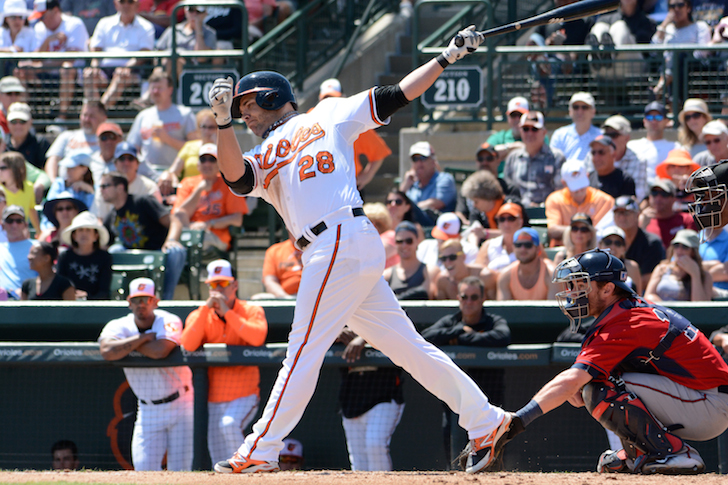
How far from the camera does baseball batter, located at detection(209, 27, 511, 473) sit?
14.1ft

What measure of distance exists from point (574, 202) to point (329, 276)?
4.03 meters

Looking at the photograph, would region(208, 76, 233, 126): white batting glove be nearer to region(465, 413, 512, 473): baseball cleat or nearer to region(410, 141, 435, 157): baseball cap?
region(465, 413, 512, 473): baseball cleat

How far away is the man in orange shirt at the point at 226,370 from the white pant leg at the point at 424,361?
6.68ft

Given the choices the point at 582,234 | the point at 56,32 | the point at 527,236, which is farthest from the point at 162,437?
the point at 56,32

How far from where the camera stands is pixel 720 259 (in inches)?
276

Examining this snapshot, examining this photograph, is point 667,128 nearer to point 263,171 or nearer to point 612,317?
point 612,317

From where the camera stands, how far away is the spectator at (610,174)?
8164 mm

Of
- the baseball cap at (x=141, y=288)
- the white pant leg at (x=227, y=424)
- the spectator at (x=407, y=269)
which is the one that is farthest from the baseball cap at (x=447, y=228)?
the baseball cap at (x=141, y=288)

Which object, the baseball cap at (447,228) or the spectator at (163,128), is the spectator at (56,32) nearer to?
the spectator at (163,128)

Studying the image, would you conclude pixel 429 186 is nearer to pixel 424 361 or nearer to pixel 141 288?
pixel 141 288

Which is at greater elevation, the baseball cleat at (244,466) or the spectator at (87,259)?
the spectator at (87,259)

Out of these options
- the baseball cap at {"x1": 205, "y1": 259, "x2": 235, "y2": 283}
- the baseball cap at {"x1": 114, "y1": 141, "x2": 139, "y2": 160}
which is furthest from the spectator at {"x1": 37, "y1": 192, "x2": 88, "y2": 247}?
the baseball cap at {"x1": 205, "y1": 259, "x2": 235, "y2": 283}

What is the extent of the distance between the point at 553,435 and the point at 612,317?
229 cm

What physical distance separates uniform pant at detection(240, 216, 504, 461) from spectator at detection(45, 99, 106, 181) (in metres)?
5.92
